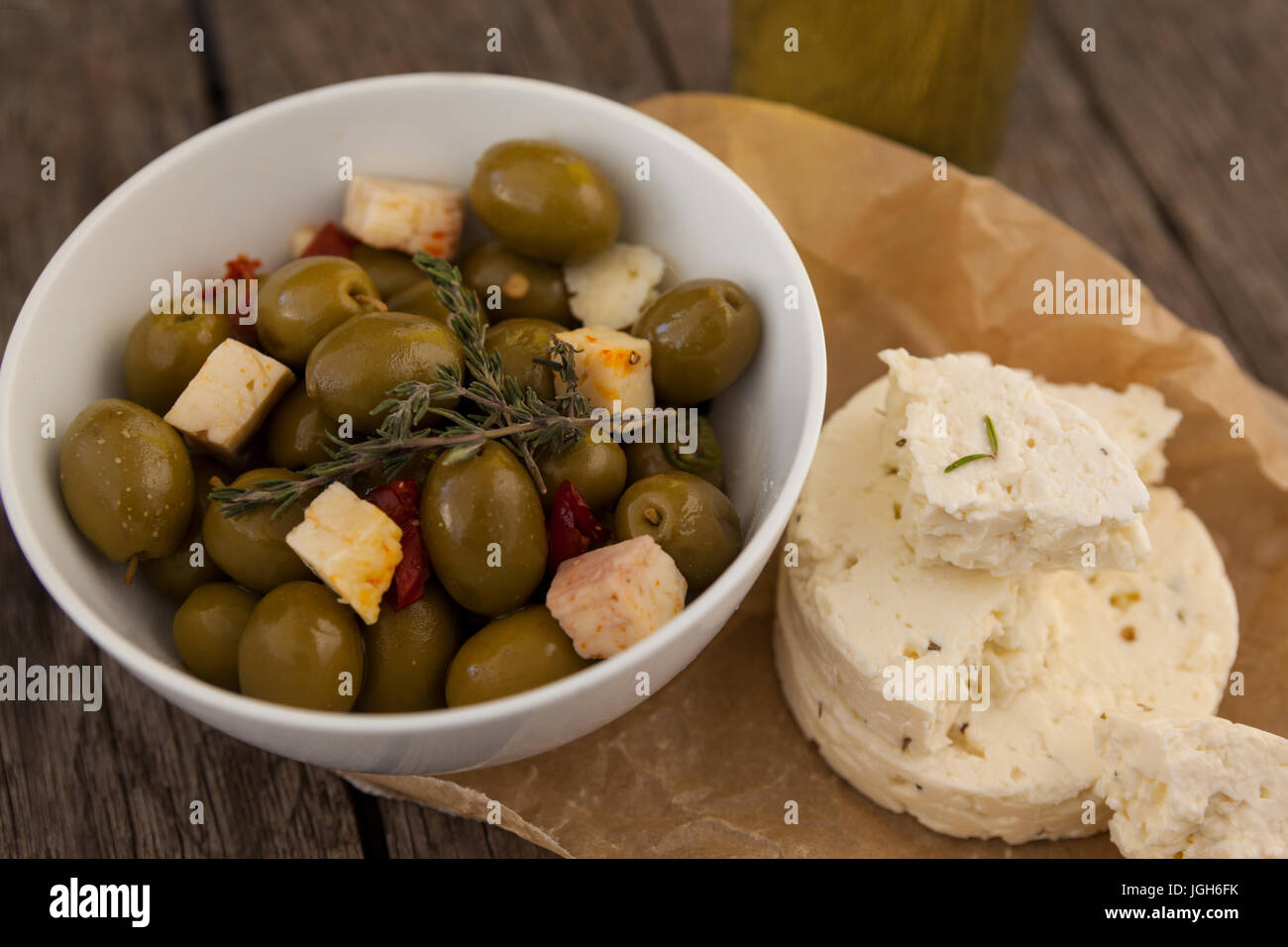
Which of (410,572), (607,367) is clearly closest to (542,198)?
(607,367)

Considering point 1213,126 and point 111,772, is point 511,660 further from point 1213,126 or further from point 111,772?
point 1213,126

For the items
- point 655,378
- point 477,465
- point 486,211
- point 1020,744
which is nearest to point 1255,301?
point 1020,744

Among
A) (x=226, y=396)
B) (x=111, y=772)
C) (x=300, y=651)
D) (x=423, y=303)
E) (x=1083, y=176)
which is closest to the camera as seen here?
(x=300, y=651)

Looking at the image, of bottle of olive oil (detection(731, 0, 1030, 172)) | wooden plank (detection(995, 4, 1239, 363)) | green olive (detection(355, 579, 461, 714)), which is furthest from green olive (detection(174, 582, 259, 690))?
wooden plank (detection(995, 4, 1239, 363))

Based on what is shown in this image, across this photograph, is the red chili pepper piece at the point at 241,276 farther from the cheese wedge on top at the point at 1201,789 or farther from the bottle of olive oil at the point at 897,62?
the cheese wedge on top at the point at 1201,789

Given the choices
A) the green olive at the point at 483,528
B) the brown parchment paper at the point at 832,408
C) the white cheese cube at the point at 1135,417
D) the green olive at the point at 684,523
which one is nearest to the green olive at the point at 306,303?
the green olive at the point at 483,528

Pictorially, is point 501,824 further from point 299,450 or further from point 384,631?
point 299,450
